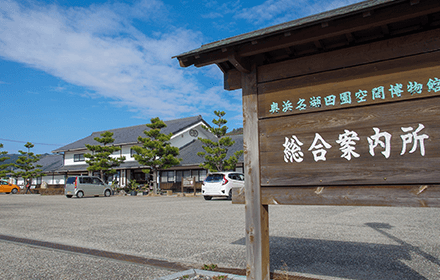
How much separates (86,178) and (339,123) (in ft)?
77.1

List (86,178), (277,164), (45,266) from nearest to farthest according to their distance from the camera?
(277,164), (45,266), (86,178)

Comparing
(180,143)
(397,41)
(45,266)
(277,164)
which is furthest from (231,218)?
(180,143)

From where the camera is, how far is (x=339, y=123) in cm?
317

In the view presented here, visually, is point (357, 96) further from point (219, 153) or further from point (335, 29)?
point (219, 153)

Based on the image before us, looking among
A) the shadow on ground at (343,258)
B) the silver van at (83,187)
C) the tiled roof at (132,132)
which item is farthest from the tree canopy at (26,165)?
the shadow on ground at (343,258)

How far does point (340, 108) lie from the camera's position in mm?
3174

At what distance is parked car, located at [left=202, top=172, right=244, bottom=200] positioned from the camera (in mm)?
16781

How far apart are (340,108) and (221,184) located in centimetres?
1398

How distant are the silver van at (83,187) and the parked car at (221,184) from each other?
1075 cm

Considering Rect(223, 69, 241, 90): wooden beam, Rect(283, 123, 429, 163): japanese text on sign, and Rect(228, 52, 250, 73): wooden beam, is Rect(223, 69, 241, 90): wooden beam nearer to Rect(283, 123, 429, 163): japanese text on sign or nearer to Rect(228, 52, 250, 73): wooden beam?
Rect(228, 52, 250, 73): wooden beam

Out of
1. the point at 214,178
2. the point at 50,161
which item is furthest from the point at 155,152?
the point at 50,161

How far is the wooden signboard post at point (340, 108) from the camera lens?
9.25ft

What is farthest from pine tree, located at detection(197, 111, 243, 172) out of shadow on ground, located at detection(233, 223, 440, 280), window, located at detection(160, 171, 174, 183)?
shadow on ground, located at detection(233, 223, 440, 280)

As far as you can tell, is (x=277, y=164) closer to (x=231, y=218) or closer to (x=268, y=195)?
(x=268, y=195)
